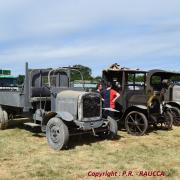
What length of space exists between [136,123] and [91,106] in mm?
2321

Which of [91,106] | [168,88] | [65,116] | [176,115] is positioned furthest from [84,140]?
[168,88]

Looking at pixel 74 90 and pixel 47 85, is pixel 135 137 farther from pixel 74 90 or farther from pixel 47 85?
pixel 47 85

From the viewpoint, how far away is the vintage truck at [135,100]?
11.1 m

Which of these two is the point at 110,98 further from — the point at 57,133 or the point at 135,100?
the point at 57,133

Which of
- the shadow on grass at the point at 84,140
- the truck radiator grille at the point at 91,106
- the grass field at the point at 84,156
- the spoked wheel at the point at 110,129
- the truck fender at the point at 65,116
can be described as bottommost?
the grass field at the point at 84,156

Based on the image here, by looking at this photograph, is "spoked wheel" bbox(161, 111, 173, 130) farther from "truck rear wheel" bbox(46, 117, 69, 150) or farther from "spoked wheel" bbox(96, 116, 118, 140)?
"truck rear wheel" bbox(46, 117, 69, 150)

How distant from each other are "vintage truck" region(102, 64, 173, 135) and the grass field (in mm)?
592

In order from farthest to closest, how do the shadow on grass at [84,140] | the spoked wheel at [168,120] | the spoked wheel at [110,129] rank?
the spoked wheel at [168,120]
the spoked wheel at [110,129]
the shadow on grass at [84,140]

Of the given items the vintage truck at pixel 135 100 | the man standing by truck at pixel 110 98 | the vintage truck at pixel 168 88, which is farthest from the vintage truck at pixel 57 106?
the vintage truck at pixel 168 88

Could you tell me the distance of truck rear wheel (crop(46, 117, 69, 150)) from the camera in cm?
858

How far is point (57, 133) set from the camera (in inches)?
347

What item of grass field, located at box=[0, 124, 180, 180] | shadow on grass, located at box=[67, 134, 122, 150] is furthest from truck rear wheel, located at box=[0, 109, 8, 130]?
shadow on grass, located at box=[67, 134, 122, 150]

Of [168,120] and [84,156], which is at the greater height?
[168,120]

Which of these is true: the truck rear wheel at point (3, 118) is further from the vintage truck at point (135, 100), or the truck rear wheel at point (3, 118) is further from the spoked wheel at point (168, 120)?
the spoked wheel at point (168, 120)
